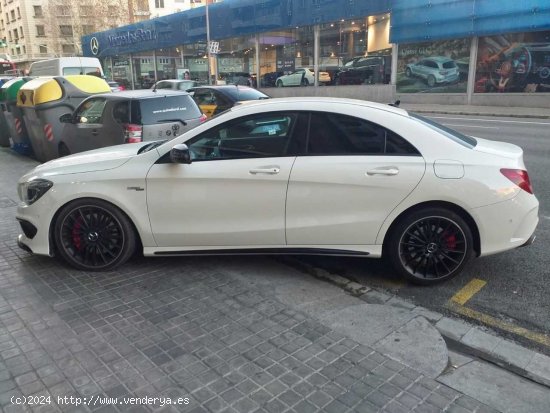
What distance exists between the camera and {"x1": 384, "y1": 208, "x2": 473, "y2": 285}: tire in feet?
12.8

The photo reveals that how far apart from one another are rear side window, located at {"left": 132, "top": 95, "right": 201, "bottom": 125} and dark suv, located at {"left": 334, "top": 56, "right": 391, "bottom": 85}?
1935cm

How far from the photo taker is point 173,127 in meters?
7.70

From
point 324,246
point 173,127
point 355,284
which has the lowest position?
point 355,284

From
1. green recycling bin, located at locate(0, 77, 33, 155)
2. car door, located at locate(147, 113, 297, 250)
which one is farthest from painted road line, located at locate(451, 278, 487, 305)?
green recycling bin, located at locate(0, 77, 33, 155)

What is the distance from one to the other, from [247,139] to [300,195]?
68cm

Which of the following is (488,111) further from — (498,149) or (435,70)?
(498,149)

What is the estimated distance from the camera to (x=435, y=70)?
76.8 feet

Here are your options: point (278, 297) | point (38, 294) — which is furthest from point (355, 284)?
point (38, 294)

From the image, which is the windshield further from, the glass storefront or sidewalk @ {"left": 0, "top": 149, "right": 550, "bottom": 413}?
the glass storefront

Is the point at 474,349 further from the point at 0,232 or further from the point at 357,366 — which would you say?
the point at 0,232

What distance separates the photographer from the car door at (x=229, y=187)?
403 cm

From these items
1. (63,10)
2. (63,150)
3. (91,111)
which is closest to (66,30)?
(63,10)

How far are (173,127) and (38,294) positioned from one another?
429 cm

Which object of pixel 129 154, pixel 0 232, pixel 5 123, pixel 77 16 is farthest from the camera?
pixel 77 16
